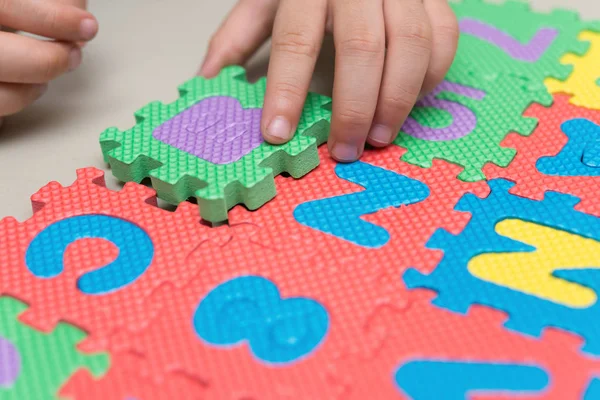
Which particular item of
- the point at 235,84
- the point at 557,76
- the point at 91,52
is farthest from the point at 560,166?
the point at 91,52

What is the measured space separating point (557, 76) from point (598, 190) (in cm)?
30

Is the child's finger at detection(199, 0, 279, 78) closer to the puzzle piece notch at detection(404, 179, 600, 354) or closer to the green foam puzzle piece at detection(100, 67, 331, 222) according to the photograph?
the green foam puzzle piece at detection(100, 67, 331, 222)

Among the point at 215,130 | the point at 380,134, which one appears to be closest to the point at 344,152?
the point at 380,134

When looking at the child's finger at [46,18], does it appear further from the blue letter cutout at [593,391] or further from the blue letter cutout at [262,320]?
the blue letter cutout at [593,391]

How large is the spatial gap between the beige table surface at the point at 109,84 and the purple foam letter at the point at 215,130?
0.39 ft

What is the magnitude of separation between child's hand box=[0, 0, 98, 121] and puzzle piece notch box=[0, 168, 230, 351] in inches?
7.6

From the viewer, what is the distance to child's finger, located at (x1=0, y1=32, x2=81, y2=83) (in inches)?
37.8

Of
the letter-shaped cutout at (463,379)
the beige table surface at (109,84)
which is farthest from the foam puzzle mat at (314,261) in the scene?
the beige table surface at (109,84)

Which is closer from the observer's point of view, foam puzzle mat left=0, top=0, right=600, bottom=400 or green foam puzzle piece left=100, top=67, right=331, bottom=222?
foam puzzle mat left=0, top=0, right=600, bottom=400

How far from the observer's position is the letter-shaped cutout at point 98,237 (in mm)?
779

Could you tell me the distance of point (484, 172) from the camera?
36.1 inches

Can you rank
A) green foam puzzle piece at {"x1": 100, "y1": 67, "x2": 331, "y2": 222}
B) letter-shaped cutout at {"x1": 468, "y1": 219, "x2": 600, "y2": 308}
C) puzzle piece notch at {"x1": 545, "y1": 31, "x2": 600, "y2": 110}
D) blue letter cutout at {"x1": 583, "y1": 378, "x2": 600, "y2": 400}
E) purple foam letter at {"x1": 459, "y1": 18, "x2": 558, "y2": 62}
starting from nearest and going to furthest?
1. blue letter cutout at {"x1": 583, "y1": 378, "x2": 600, "y2": 400}
2. letter-shaped cutout at {"x1": 468, "y1": 219, "x2": 600, "y2": 308}
3. green foam puzzle piece at {"x1": 100, "y1": 67, "x2": 331, "y2": 222}
4. puzzle piece notch at {"x1": 545, "y1": 31, "x2": 600, "y2": 110}
5. purple foam letter at {"x1": 459, "y1": 18, "x2": 558, "y2": 62}

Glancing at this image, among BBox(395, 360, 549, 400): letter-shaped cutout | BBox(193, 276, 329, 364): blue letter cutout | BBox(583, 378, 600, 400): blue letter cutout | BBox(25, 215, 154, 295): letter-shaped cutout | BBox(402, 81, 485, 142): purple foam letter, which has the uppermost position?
BBox(402, 81, 485, 142): purple foam letter

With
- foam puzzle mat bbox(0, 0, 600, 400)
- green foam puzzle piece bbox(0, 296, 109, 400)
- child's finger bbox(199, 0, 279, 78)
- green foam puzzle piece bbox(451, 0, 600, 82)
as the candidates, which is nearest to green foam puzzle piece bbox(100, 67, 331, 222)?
foam puzzle mat bbox(0, 0, 600, 400)
